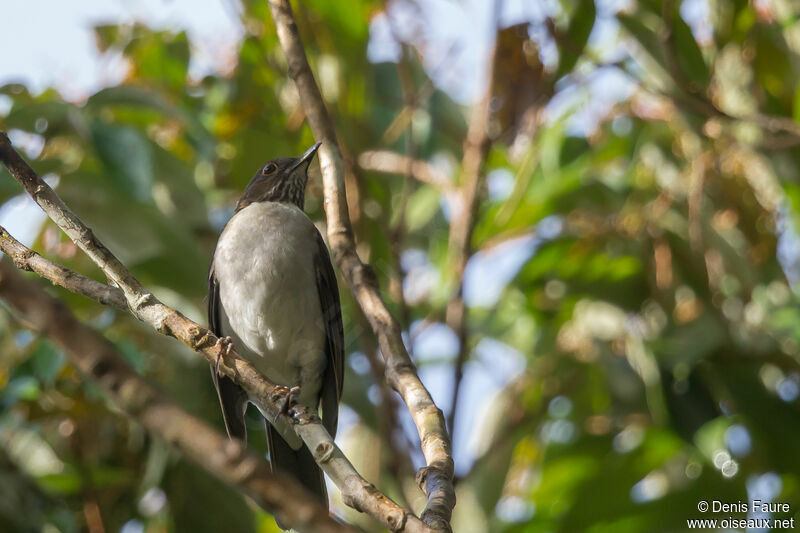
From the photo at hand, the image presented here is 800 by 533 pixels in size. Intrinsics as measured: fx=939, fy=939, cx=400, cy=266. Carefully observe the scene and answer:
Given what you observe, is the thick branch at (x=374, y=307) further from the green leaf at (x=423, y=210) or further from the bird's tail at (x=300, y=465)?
the green leaf at (x=423, y=210)

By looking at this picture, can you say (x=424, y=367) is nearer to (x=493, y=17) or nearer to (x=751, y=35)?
(x=493, y=17)

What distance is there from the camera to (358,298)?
3322 millimetres

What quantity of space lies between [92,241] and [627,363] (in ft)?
10.8

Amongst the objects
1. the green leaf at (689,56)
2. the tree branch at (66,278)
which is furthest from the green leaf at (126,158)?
the green leaf at (689,56)

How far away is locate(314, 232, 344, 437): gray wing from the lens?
4.73 metres

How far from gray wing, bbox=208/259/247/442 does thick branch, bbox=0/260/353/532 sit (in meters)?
3.07

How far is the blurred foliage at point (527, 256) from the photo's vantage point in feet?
15.9

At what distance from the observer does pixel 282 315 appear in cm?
478

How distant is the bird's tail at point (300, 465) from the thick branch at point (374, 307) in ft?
4.78

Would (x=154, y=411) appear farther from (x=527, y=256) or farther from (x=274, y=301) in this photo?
(x=527, y=256)

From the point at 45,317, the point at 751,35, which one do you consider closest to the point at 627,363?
the point at 751,35

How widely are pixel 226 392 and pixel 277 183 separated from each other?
1.49 meters

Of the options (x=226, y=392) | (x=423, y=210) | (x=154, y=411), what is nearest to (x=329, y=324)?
(x=226, y=392)

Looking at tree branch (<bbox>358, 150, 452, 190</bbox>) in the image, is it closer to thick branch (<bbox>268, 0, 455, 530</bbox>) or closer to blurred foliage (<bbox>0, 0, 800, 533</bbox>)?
blurred foliage (<bbox>0, 0, 800, 533</bbox>)
